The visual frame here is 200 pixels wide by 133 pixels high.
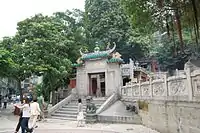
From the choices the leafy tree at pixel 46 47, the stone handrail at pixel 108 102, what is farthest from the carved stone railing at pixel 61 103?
the stone handrail at pixel 108 102

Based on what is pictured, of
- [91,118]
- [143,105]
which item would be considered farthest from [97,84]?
[143,105]

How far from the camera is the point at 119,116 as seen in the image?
14055mm

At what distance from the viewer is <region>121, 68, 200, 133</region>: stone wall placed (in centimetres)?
724

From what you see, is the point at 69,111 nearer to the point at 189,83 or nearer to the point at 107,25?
the point at 189,83

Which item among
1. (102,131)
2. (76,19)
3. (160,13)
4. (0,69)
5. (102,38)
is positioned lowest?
(102,131)

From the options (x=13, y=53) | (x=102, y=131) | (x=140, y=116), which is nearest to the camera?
(x=102, y=131)

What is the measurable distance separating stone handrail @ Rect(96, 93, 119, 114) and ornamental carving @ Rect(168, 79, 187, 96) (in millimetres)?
6930

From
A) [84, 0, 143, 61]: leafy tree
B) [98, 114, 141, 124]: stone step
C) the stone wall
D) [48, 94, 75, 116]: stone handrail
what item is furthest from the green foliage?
[84, 0, 143, 61]: leafy tree

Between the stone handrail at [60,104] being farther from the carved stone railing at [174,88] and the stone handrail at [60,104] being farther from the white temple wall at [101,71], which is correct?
the carved stone railing at [174,88]

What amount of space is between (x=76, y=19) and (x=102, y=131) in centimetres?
1956

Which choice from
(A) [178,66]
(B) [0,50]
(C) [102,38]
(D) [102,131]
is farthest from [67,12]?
(D) [102,131]

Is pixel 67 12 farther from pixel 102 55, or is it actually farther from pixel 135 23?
pixel 135 23

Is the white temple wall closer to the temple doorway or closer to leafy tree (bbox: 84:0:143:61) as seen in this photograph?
the temple doorway

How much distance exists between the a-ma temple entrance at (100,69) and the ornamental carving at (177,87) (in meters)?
9.93
